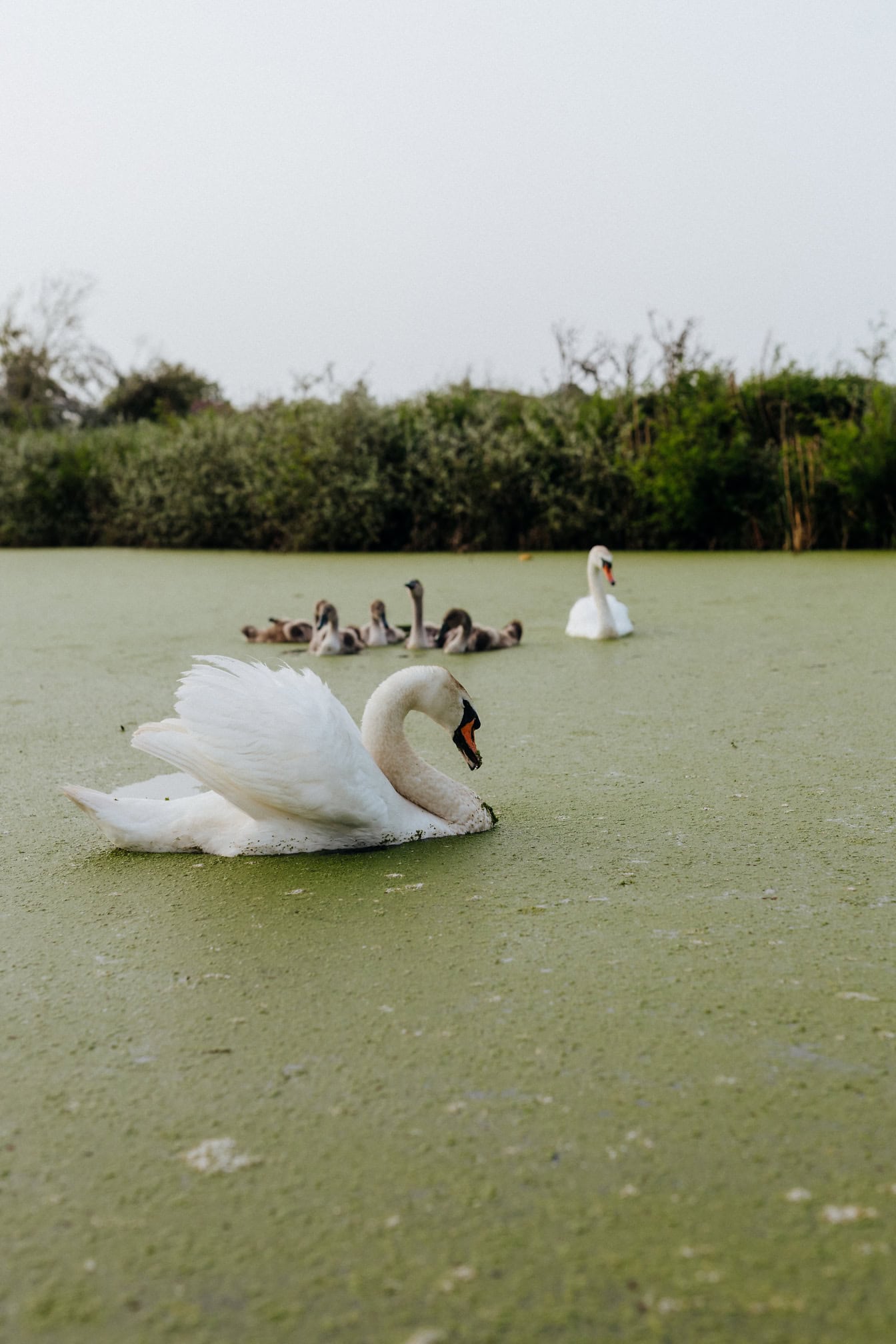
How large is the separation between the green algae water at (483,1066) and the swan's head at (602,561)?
280 centimetres

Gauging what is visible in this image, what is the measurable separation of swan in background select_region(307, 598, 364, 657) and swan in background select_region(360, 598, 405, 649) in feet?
0.37

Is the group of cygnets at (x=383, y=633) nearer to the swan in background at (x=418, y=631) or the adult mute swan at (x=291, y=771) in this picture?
the swan in background at (x=418, y=631)

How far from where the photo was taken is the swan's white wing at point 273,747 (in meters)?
2.61

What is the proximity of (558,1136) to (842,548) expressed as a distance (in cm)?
982

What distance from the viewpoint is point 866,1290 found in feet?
4.23

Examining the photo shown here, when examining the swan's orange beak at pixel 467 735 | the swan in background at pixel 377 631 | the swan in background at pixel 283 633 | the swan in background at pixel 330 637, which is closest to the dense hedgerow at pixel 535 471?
the swan in background at pixel 377 631

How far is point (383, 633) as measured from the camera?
6727 millimetres

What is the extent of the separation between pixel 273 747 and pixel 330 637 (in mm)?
3706

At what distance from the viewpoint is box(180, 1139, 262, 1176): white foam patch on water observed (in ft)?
5.06

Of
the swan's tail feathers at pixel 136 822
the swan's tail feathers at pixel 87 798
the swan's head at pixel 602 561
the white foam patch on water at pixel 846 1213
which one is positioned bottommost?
the white foam patch on water at pixel 846 1213

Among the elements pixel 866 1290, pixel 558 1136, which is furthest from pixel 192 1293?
pixel 866 1290

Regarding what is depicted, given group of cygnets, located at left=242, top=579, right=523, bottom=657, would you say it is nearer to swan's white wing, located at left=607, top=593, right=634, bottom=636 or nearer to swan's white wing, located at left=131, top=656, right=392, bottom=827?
swan's white wing, located at left=607, top=593, right=634, bottom=636

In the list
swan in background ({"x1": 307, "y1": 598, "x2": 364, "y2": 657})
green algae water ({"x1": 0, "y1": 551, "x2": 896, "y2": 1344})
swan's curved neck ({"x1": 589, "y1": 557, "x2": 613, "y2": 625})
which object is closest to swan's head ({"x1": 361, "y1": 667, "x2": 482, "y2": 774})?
green algae water ({"x1": 0, "y1": 551, "x2": 896, "y2": 1344})

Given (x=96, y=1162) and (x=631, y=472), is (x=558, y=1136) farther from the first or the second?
(x=631, y=472)
